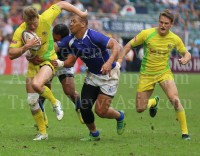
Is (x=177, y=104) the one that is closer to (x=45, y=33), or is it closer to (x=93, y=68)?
(x=93, y=68)

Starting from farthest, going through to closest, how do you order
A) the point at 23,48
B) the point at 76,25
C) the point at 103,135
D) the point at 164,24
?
1. the point at 103,135
2. the point at 164,24
3. the point at 76,25
4. the point at 23,48

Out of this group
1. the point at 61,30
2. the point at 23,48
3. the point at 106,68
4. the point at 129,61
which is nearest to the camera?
the point at 106,68

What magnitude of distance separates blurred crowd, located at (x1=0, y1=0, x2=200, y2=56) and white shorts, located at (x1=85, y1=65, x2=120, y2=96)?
18296mm

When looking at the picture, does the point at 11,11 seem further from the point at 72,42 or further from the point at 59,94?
the point at 72,42

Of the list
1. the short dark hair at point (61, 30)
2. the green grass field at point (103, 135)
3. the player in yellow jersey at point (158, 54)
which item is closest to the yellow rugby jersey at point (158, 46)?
the player in yellow jersey at point (158, 54)

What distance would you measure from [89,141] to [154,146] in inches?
47.2

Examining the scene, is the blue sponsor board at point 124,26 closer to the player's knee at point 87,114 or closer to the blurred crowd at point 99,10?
the blurred crowd at point 99,10

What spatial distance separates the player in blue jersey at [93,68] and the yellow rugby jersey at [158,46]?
97cm

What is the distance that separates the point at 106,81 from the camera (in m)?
7.20

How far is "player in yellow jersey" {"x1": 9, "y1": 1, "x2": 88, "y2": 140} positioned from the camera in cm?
680

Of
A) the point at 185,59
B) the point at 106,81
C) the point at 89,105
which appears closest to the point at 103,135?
the point at 89,105

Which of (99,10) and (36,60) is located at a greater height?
(36,60)

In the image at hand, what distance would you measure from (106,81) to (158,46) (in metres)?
1.39

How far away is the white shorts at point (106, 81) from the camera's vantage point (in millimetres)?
7180
